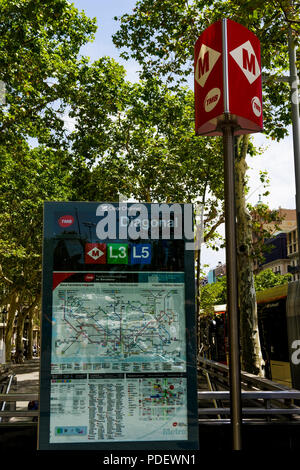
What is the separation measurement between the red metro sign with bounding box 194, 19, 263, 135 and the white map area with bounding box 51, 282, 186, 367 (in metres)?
0.88

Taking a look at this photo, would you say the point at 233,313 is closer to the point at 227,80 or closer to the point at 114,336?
the point at 114,336

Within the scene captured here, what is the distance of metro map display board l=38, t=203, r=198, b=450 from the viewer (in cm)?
271

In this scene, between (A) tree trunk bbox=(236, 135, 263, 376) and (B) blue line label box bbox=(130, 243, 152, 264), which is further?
(A) tree trunk bbox=(236, 135, 263, 376)

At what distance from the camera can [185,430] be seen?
2.74 metres

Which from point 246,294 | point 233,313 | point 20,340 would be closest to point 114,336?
point 233,313

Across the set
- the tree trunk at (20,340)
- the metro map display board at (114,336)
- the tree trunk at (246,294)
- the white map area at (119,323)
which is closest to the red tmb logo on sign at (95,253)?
the metro map display board at (114,336)

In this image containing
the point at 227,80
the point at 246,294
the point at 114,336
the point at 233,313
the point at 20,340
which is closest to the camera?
the point at 233,313

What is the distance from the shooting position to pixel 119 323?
280 cm

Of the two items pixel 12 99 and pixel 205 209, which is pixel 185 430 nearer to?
pixel 12 99

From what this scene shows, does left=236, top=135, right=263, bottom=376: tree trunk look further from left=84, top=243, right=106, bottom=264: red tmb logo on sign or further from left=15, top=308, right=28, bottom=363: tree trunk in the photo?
left=15, top=308, right=28, bottom=363: tree trunk

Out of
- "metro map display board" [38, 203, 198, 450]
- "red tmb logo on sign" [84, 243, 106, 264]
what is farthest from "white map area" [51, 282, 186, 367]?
"red tmb logo on sign" [84, 243, 106, 264]

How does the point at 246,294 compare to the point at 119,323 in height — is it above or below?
above

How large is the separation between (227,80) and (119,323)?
128cm
